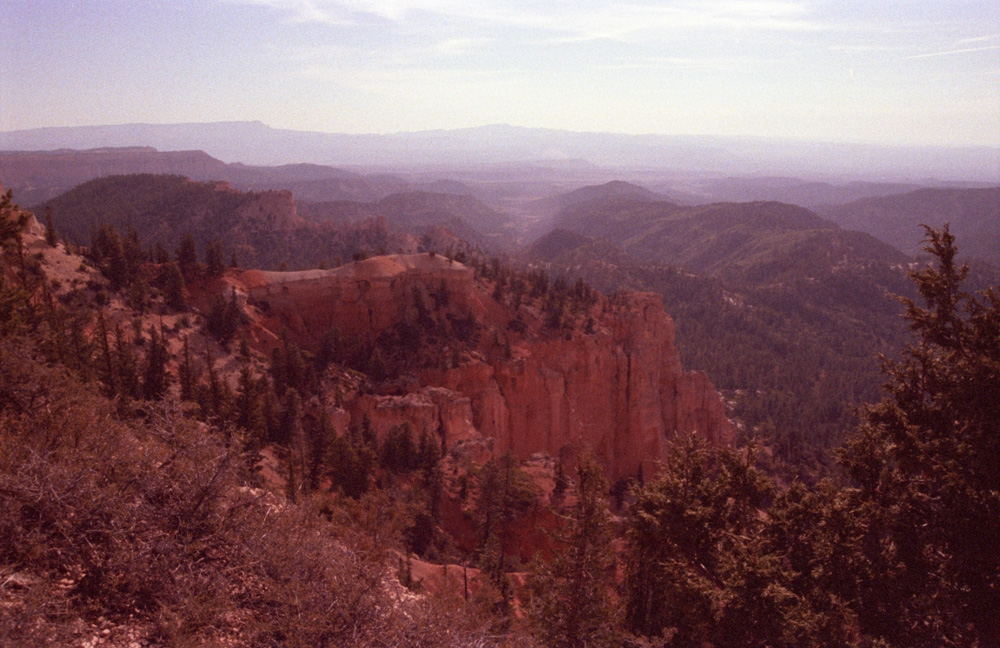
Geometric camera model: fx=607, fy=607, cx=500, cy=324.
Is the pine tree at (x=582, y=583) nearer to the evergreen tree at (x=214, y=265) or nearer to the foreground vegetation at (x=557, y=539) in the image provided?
the foreground vegetation at (x=557, y=539)

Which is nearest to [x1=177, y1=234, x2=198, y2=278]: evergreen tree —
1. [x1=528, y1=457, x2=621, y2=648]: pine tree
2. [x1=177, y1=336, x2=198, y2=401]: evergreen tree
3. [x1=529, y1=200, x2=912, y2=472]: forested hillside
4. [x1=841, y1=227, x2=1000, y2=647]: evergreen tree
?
[x1=177, y1=336, x2=198, y2=401]: evergreen tree

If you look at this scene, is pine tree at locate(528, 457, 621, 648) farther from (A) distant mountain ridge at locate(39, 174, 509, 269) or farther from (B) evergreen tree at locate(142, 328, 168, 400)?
(A) distant mountain ridge at locate(39, 174, 509, 269)

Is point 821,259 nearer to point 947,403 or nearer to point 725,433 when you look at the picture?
point 725,433

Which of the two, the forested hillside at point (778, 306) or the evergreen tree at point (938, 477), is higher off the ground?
the evergreen tree at point (938, 477)

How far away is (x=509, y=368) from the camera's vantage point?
39.3m

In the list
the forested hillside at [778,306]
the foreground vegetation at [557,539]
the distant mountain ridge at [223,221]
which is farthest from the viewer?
the distant mountain ridge at [223,221]

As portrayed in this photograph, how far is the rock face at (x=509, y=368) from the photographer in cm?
3644

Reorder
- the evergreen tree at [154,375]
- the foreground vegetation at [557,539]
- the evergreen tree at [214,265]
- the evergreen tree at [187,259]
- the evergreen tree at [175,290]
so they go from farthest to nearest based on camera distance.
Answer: the evergreen tree at [214,265], the evergreen tree at [187,259], the evergreen tree at [175,290], the evergreen tree at [154,375], the foreground vegetation at [557,539]

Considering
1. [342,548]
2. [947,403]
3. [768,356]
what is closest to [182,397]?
[342,548]

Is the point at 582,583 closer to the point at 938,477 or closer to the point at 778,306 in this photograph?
the point at 938,477

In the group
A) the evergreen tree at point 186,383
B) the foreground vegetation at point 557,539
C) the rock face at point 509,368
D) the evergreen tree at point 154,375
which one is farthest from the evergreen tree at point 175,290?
the foreground vegetation at point 557,539

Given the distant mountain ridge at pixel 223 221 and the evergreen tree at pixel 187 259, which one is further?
the distant mountain ridge at pixel 223 221

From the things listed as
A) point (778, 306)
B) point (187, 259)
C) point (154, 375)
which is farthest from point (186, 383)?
point (778, 306)

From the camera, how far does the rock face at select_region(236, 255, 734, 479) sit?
36.4m
